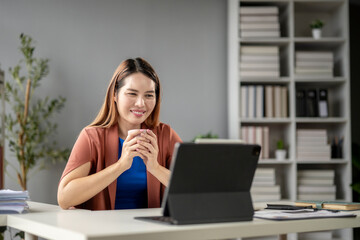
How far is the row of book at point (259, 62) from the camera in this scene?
4.24 m

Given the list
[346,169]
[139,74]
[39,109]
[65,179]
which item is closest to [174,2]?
[39,109]

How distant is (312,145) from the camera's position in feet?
13.9

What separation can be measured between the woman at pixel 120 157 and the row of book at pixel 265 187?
2048mm

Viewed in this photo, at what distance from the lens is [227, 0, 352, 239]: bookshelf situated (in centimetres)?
423

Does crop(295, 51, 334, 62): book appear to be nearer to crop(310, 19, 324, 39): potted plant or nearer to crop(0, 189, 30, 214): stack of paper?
crop(310, 19, 324, 39): potted plant

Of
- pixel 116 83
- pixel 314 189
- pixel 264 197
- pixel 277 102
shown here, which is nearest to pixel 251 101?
pixel 277 102

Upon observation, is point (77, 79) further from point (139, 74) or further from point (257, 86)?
point (139, 74)

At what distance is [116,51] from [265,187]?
1753 millimetres

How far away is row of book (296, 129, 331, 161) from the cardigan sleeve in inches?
101

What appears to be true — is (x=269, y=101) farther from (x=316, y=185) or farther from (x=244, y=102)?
(x=316, y=185)

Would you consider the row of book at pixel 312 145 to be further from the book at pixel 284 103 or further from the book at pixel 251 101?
the book at pixel 251 101

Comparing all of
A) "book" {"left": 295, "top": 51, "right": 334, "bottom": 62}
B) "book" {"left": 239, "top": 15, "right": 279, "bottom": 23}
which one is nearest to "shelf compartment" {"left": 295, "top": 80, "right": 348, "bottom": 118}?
"book" {"left": 295, "top": 51, "right": 334, "bottom": 62}

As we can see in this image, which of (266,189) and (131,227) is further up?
(131,227)

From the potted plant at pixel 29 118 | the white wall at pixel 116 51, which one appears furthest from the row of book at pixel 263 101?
the potted plant at pixel 29 118
